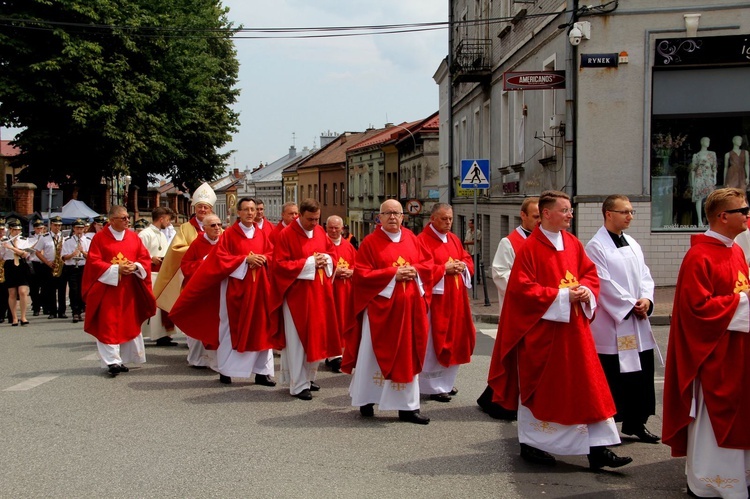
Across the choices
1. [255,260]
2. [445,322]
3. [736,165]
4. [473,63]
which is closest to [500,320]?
[445,322]

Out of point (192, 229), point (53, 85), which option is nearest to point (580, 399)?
point (192, 229)

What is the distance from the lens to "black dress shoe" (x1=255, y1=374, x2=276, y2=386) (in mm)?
9973

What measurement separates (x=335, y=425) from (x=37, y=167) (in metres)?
30.4

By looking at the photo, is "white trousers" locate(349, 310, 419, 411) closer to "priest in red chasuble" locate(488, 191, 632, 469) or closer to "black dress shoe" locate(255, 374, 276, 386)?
"priest in red chasuble" locate(488, 191, 632, 469)

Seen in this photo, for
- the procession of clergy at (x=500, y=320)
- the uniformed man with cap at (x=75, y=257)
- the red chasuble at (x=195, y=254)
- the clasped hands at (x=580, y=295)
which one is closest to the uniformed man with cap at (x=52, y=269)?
the uniformed man with cap at (x=75, y=257)

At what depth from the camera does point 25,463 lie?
664 cm

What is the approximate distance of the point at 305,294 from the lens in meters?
9.22

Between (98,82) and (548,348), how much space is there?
28.9 metres

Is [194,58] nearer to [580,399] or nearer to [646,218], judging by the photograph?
[646,218]

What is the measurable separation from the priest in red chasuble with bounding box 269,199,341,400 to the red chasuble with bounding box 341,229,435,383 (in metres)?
0.87

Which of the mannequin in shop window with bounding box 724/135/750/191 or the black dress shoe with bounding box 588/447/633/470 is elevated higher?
the mannequin in shop window with bounding box 724/135/750/191

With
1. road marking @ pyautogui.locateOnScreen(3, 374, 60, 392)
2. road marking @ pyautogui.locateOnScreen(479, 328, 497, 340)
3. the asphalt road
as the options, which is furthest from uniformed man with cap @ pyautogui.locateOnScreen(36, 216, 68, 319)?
road marking @ pyautogui.locateOnScreen(479, 328, 497, 340)

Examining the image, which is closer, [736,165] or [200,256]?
[200,256]

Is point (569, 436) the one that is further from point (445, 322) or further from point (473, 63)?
point (473, 63)
